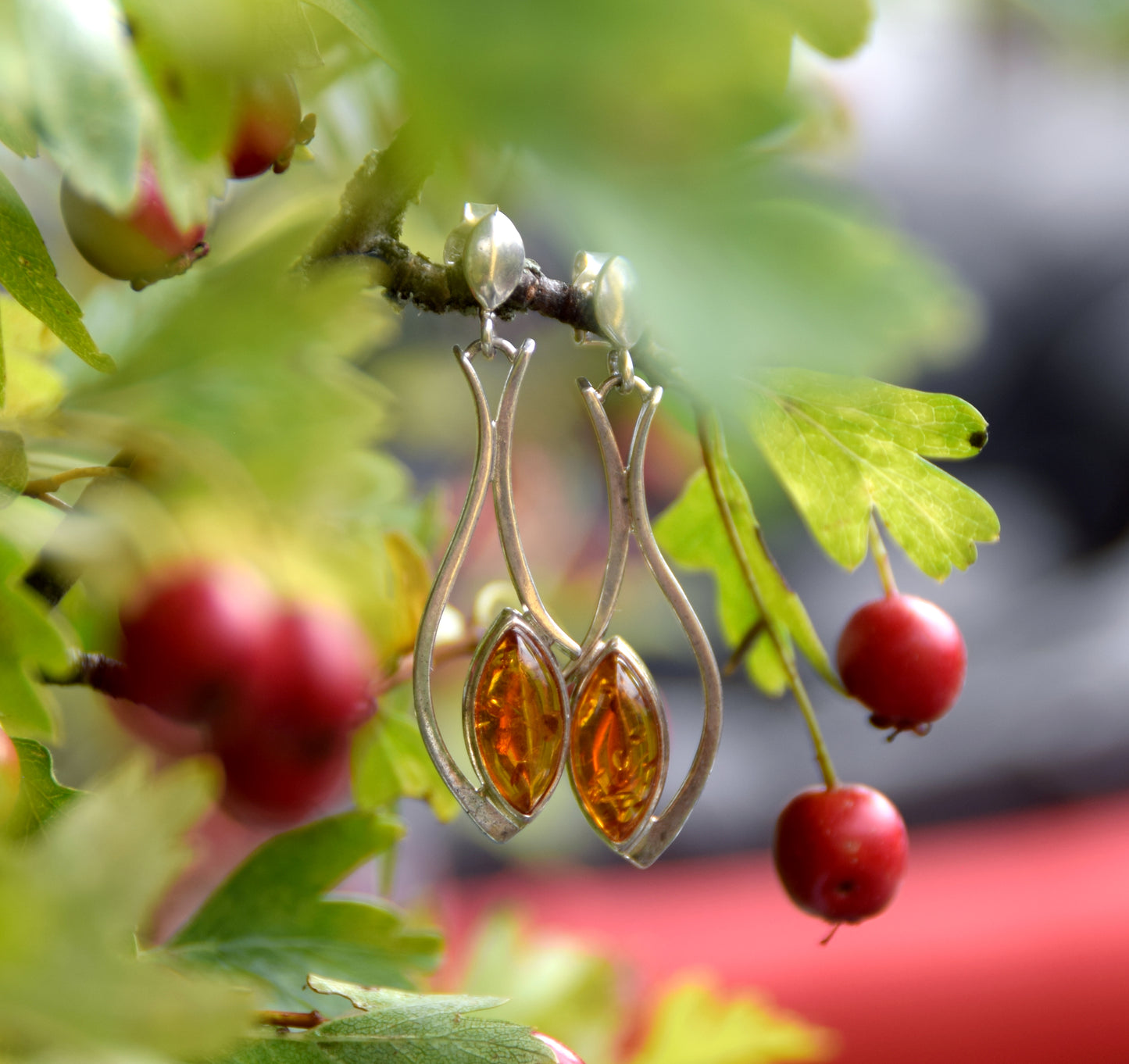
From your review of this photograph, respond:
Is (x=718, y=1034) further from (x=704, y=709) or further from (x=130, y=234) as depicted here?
(x=130, y=234)

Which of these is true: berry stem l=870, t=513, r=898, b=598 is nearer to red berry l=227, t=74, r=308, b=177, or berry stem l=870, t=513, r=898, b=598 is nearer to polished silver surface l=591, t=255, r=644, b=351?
polished silver surface l=591, t=255, r=644, b=351

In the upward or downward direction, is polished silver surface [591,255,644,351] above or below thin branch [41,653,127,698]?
above

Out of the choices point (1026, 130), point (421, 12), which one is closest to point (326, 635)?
point (421, 12)

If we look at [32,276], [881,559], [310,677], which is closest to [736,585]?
[881,559]

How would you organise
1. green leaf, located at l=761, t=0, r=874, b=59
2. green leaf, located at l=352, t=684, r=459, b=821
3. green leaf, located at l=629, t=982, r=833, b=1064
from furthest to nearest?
green leaf, located at l=629, t=982, r=833, b=1064 < green leaf, located at l=352, t=684, r=459, b=821 < green leaf, located at l=761, t=0, r=874, b=59

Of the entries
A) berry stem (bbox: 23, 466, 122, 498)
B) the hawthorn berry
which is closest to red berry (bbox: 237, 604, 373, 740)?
the hawthorn berry

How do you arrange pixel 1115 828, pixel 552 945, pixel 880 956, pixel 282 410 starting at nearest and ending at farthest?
pixel 282 410 → pixel 552 945 → pixel 880 956 → pixel 1115 828

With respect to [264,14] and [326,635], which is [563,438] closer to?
[326,635]
